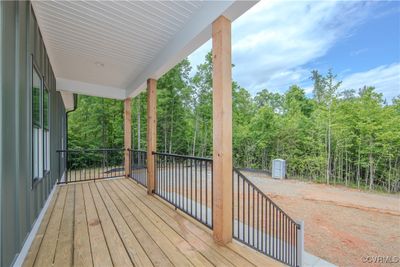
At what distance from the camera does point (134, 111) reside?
12328mm

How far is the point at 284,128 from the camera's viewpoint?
12289mm

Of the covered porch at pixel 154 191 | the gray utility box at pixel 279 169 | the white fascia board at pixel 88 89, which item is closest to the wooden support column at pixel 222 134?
the covered porch at pixel 154 191

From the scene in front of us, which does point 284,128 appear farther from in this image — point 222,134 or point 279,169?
point 222,134

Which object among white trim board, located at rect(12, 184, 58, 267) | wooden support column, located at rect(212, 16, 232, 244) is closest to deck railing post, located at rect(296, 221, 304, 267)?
wooden support column, located at rect(212, 16, 232, 244)

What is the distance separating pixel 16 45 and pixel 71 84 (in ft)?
12.7

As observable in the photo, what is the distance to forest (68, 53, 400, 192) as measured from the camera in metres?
9.30

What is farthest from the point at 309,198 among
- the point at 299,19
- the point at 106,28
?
the point at 299,19

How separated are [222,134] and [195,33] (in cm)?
136

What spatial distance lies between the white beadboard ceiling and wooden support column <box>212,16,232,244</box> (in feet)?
0.81

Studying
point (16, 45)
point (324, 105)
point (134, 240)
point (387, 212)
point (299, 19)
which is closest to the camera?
point (16, 45)

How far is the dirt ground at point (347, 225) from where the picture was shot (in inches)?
135

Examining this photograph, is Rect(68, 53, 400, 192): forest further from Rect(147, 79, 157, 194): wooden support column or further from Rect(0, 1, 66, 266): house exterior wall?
Rect(0, 1, 66, 266): house exterior wall

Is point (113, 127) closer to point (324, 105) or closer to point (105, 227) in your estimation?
point (105, 227)

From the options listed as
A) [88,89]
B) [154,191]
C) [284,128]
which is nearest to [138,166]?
[154,191]
